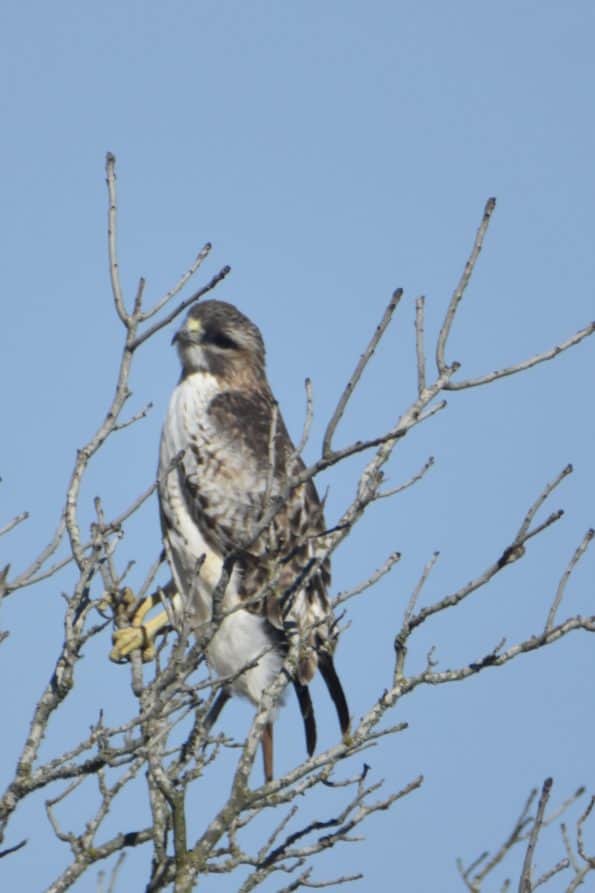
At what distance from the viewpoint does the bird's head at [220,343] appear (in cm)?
897

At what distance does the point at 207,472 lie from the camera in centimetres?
844

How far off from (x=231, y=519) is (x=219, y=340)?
1.24 metres

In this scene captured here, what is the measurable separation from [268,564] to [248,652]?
2.72 m

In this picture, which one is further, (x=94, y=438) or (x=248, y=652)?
(x=248, y=652)

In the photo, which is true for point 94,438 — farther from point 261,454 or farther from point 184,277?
point 261,454

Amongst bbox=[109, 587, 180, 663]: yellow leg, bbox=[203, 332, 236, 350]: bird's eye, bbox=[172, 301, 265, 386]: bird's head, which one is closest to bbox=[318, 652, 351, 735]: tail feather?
bbox=[109, 587, 180, 663]: yellow leg

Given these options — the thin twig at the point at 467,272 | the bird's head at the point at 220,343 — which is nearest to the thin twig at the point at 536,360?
the thin twig at the point at 467,272

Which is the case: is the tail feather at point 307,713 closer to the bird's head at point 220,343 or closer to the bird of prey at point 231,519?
the bird of prey at point 231,519

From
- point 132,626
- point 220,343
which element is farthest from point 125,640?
point 220,343

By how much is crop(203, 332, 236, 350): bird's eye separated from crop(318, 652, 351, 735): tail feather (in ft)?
7.27

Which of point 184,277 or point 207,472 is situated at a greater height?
point 207,472

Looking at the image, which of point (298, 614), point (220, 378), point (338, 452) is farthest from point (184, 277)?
point (220, 378)

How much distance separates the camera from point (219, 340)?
9.02 meters

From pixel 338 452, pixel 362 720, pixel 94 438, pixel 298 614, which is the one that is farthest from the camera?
pixel 298 614
